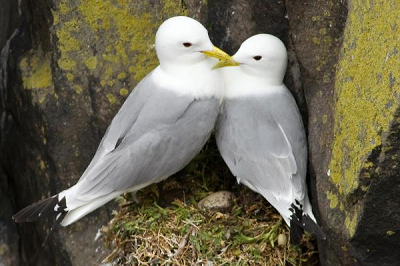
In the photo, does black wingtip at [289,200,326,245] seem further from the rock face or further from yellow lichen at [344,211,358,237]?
yellow lichen at [344,211,358,237]

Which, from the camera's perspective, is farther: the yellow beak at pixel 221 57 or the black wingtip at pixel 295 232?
the yellow beak at pixel 221 57

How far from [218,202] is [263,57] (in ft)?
2.14

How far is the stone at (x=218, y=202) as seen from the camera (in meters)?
3.88

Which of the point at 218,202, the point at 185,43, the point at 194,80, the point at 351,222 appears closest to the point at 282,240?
the point at 218,202

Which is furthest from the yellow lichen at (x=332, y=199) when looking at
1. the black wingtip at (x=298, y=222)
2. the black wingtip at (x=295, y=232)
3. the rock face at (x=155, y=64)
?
the black wingtip at (x=295, y=232)

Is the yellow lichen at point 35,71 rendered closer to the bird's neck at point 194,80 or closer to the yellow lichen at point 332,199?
the bird's neck at point 194,80

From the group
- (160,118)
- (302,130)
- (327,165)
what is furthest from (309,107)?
(160,118)

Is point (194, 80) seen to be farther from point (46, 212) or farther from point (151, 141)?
point (46, 212)

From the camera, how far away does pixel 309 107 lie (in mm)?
3615

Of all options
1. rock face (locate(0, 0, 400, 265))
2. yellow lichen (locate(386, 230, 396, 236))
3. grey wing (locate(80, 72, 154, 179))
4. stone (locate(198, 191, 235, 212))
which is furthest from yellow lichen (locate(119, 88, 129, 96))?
yellow lichen (locate(386, 230, 396, 236))

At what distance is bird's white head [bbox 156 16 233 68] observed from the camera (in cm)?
367

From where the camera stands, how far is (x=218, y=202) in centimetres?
390

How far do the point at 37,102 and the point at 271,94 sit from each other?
1.16 meters

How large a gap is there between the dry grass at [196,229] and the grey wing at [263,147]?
0.64ft
